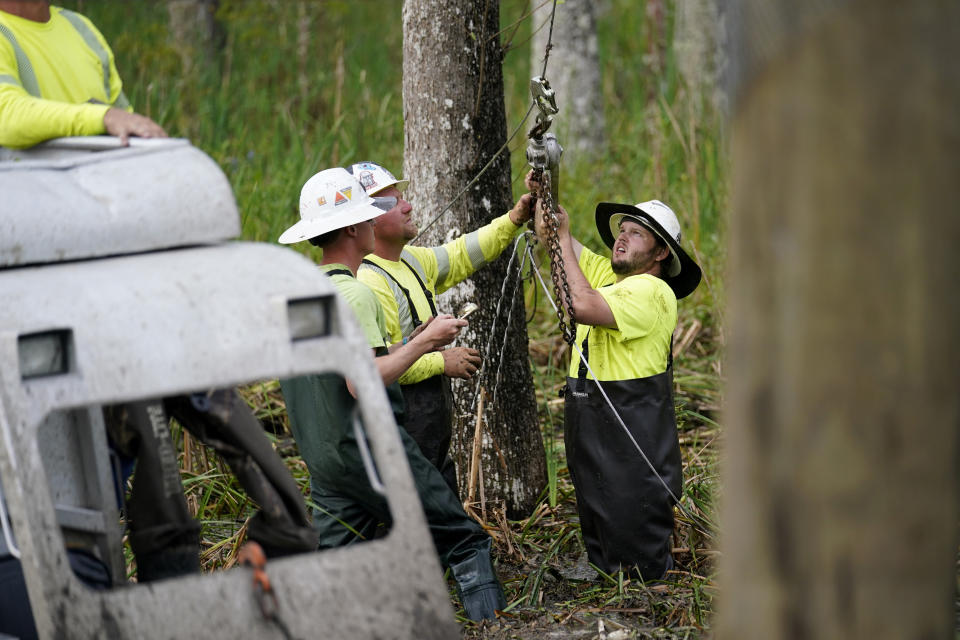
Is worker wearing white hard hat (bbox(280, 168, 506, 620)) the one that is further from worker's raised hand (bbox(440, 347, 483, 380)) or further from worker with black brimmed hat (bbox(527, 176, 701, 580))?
worker with black brimmed hat (bbox(527, 176, 701, 580))

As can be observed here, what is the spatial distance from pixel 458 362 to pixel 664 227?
1037mm

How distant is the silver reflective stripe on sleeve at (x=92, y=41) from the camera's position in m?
3.87

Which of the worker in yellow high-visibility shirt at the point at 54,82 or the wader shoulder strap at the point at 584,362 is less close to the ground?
the worker in yellow high-visibility shirt at the point at 54,82

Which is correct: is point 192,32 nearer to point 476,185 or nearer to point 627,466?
point 476,185

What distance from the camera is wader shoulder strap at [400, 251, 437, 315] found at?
4.36 meters

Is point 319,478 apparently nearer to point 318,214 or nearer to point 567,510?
point 318,214

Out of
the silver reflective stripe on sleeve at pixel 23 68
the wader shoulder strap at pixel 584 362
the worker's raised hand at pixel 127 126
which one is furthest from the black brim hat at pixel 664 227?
the silver reflective stripe on sleeve at pixel 23 68

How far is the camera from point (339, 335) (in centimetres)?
274

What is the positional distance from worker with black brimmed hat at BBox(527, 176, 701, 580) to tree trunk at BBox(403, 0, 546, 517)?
574 mm

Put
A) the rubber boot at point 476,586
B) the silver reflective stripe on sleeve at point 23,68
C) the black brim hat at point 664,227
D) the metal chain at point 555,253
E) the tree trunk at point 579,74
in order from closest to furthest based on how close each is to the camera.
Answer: the silver reflective stripe on sleeve at point 23,68 < the rubber boot at point 476,586 < the metal chain at point 555,253 < the black brim hat at point 664,227 < the tree trunk at point 579,74

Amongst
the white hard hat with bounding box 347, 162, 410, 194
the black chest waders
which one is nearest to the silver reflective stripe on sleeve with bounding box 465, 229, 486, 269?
the white hard hat with bounding box 347, 162, 410, 194

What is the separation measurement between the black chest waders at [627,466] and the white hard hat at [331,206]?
108 cm

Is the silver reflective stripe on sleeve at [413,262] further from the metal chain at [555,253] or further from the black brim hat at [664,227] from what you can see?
the black brim hat at [664,227]

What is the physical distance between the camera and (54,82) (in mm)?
3697
